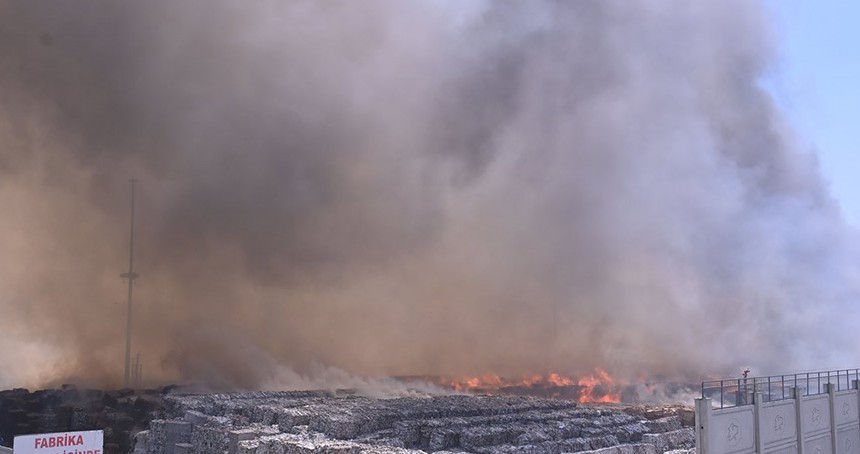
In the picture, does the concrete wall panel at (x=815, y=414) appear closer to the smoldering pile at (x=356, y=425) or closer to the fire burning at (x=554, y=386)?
the smoldering pile at (x=356, y=425)

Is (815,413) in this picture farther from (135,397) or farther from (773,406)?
(135,397)

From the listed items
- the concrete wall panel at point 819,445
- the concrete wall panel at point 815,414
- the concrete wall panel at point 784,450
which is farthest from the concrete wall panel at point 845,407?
the concrete wall panel at point 784,450

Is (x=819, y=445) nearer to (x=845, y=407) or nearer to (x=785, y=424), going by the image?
(x=845, y=407)

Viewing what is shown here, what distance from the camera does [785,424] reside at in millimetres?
18734

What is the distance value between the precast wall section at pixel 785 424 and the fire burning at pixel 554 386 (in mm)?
30678

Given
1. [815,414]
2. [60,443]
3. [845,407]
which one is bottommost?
[60,443]

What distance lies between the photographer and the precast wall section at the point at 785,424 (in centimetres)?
1548

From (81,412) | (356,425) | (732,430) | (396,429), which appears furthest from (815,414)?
(81,412)

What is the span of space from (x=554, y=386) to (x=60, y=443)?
44.2 metres

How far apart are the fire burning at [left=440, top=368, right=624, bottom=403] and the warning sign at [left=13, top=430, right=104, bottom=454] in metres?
41.2

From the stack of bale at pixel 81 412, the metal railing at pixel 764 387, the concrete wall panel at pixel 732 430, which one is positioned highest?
the metal railing at pixel 764 387

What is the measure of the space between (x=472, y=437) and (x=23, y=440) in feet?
45.0

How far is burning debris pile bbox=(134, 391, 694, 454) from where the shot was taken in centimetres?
2456

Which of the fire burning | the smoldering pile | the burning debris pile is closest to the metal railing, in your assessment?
the burning debris pile
